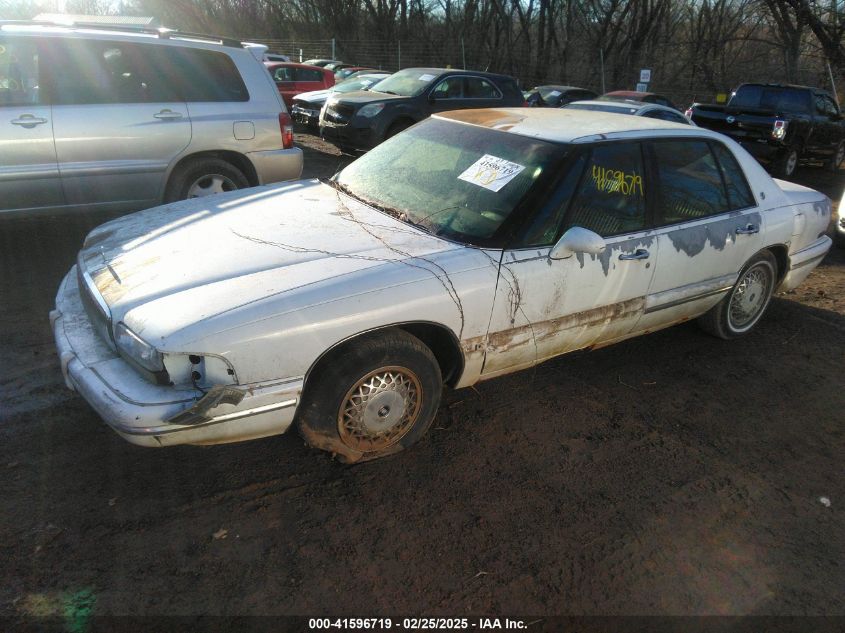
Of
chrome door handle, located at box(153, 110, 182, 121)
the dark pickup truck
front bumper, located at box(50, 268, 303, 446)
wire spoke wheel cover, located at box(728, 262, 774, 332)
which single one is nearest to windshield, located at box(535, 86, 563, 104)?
the dark pickup truck

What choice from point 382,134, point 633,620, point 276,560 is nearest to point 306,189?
point 276,560

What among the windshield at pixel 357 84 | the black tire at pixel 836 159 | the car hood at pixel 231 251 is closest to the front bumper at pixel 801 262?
the car hood at pixel 231 251

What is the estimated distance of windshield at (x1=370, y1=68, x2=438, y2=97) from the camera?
11.3 metres

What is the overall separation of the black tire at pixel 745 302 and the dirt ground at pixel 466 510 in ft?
2.17

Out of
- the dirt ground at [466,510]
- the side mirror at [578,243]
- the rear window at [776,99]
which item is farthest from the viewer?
the rear window at [776,99]

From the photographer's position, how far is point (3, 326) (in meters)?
4.22

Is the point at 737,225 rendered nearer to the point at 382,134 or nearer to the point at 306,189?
the point at 306,189

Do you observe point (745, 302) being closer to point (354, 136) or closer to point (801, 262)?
point (801, 262)

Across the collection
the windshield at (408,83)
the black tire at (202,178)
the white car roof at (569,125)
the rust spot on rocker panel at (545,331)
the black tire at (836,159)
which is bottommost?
the black tire at (836,159)

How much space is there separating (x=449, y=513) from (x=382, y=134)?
28.1 feet

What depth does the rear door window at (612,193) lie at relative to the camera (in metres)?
3.48

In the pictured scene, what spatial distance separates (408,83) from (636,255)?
895 centimetres

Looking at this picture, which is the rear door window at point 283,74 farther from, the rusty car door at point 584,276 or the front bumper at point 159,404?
the front bumper at point 159,404

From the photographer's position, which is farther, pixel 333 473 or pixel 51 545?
pixel 333 473
